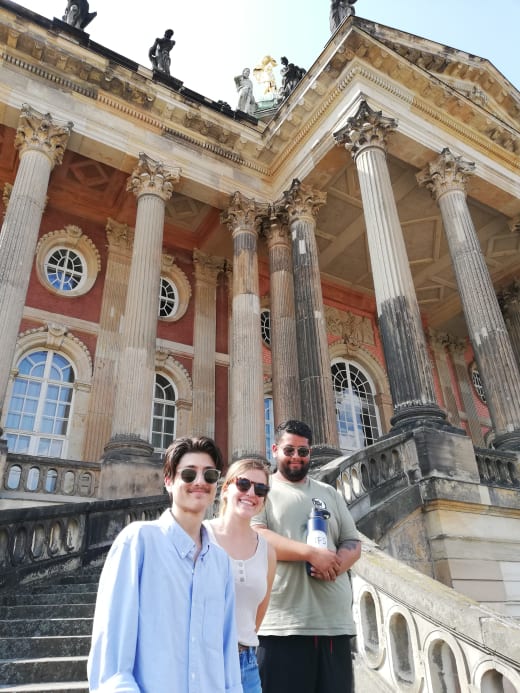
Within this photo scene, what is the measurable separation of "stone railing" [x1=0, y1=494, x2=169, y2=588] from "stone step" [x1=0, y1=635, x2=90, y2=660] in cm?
191

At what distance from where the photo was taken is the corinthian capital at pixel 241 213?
45.9 feet

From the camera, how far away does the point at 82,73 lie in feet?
41.4

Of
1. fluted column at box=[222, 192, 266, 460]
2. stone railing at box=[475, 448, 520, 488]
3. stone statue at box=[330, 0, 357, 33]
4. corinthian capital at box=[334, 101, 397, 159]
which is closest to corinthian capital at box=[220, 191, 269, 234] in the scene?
fluted column at box=[222, 192, 266, 460]

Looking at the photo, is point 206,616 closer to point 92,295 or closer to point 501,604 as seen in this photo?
point 501,604

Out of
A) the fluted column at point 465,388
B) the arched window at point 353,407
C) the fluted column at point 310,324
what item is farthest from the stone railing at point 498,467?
the fluted column at point 465,388

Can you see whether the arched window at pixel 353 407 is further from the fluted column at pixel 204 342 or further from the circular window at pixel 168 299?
the circular window at pixel 168 299

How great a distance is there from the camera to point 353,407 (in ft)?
59.8

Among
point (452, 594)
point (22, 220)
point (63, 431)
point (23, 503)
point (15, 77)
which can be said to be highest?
point (15, 77)

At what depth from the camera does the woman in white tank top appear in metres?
2.04

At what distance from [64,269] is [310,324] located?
7829mm

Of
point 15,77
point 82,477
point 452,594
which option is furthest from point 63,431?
point 452,594

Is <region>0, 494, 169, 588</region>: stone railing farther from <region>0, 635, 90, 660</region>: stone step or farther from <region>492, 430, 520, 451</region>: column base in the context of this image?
<region>492, 430, 520, 451</region>: column base

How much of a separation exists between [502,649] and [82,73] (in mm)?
14352

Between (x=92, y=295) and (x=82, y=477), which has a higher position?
(x=92, y=295)
